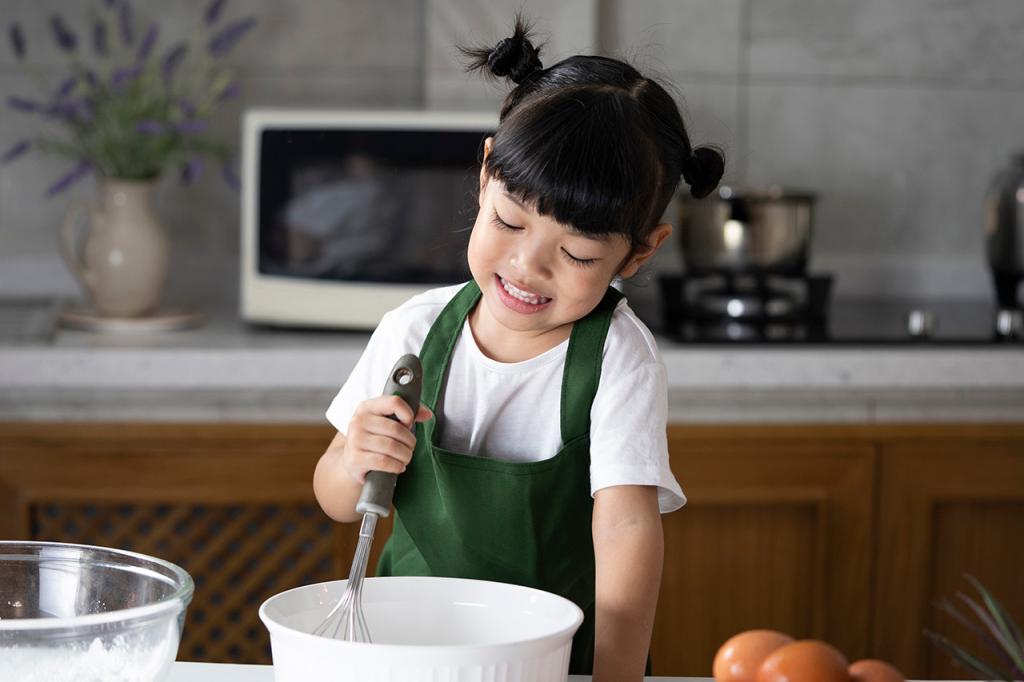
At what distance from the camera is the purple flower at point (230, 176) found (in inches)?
81.0

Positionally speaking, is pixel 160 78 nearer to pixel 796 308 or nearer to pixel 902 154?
pixel 796 308

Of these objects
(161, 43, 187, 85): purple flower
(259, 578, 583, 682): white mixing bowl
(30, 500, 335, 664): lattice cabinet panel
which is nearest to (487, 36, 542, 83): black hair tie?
(259, 578, 583, 682): white mixing bowl

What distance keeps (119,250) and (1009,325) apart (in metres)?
1.35

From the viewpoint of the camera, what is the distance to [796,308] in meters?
2.04

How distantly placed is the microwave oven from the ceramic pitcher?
181 mm

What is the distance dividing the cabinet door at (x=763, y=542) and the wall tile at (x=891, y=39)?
863 millimetres

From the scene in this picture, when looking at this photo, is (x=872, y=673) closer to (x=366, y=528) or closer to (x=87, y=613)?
(x=366, y=528)

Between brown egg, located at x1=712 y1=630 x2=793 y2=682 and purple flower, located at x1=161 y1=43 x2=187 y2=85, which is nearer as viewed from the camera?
brown egg, located at x1=712 y1=630 x2=793 y2=682

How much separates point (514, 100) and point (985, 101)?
68.5 inches

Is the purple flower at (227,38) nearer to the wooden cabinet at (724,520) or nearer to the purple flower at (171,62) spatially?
the purple flower at (171,62)

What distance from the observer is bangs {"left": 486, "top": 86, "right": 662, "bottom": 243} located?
2.72ft

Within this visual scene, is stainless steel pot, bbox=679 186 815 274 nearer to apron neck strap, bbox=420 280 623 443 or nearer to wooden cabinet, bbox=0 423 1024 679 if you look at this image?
wooden cabinet, bbox=0 423 1024 679

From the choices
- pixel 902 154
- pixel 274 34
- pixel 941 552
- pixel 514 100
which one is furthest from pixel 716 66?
pixel 514 100

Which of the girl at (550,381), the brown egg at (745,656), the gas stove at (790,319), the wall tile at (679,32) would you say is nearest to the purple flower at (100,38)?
the wall tile at (679,32)
